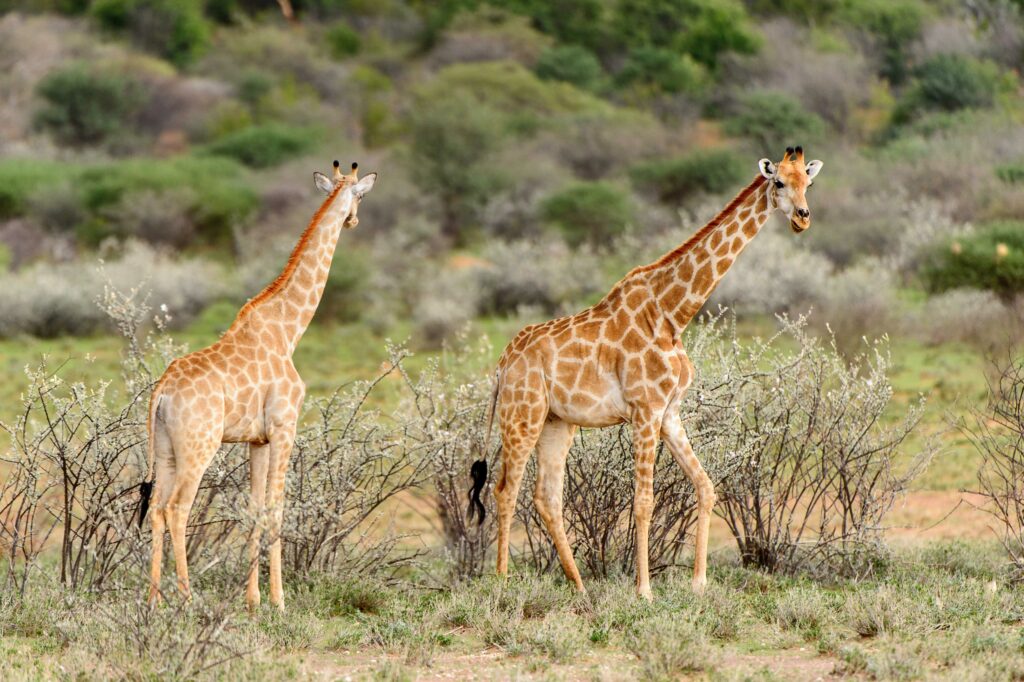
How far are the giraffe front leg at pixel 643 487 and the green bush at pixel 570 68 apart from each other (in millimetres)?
38254

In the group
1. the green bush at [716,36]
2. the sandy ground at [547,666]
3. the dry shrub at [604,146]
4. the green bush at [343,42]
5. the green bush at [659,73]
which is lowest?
the sandy ground at [547,666]

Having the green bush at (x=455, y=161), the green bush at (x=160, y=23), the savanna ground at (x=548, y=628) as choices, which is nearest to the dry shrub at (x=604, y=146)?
the green bush at (x=455, y=161)

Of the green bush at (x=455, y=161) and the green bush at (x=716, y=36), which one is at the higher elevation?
the green bush at (x=716, y=36)

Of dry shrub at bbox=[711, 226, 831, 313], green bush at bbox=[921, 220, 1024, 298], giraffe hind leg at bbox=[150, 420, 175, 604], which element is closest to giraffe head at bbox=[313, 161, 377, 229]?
giraffe hind leg at bbox=[150, 420, 175, 604]

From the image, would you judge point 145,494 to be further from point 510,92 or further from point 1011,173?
point 510,92

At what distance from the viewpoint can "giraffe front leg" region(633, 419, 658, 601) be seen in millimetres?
7477

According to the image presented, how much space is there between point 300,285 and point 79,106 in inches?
1440

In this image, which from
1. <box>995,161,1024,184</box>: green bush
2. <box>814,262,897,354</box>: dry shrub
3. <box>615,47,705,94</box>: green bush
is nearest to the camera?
<box>814,262,897,354</box>: dry shrub

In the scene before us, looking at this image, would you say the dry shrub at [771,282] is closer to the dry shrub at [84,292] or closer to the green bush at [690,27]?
the dry shrub at [84,292]

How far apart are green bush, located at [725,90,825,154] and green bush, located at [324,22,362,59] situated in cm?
2008

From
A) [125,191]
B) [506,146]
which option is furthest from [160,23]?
[125,191]

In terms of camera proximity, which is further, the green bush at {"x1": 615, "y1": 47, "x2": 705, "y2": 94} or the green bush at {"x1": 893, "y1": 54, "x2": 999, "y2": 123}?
the green bush at {"x1": 615, "y1": 47, "x2": 705, "y2": 94}

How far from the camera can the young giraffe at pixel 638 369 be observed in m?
7.52

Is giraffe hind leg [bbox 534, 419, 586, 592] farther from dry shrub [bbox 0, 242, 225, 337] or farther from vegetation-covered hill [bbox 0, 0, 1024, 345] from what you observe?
dry shrub [bbox 0, 242, 225, 337]
